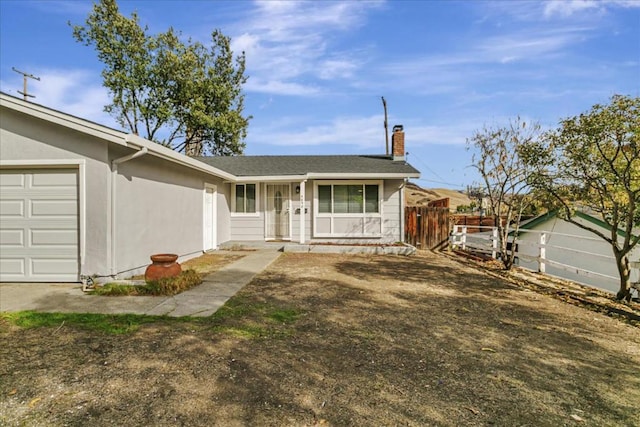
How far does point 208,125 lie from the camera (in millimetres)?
23172

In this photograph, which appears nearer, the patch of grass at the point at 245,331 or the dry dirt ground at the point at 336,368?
the dry dirt ground at the point at 336,368

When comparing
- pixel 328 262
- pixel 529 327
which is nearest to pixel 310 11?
pixel 328 262

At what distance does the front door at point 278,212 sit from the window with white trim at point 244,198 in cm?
64

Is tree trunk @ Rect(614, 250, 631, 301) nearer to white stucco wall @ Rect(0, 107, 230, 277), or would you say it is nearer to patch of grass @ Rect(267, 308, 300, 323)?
patch of grass @ Rect(267, 308, 300, 323)

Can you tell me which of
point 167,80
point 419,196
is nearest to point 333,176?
point 167,80

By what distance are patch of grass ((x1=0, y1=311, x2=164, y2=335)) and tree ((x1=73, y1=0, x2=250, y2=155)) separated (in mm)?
19652

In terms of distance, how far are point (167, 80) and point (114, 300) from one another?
21366mm

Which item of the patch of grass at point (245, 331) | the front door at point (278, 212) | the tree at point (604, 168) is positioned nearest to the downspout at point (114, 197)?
the patch of grass at point (245, 331)

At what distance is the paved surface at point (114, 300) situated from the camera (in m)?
5.13

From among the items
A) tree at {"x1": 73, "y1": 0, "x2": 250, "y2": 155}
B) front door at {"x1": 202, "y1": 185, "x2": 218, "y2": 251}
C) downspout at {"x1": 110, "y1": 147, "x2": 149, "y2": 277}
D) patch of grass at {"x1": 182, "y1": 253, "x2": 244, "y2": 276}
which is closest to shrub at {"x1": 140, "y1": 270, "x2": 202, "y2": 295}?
downspout at {"x1": 110, "y1": 147, "x2": 149, "y2": 277}

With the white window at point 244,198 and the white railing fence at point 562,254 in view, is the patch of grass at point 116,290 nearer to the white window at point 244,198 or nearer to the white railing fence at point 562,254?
the white window at point 244,198

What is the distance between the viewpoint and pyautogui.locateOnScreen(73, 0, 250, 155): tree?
71.3 feet

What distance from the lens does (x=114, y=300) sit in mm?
5691

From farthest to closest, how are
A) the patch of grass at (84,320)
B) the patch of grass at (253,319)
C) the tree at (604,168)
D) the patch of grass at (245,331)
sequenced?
1. the tree at (604,168)
2. the patch of grass at (84,320)
3. the patch of grass at (253,319)
4. the patch of grass at (245,331)
